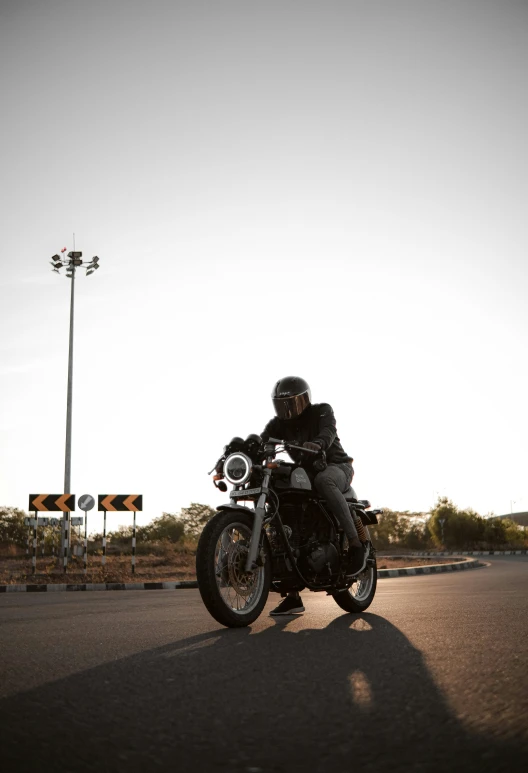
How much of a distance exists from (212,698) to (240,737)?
0.60 meters

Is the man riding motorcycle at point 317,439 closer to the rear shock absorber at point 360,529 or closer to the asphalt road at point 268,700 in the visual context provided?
the rear shock absorber at point 360,529

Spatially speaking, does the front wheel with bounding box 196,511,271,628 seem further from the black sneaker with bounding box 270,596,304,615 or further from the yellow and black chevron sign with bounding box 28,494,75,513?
the yellow and black chevron sign with bounding box 28,494,75,513

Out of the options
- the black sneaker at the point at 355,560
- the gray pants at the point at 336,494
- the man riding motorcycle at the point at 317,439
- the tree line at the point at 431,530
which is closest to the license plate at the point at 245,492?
the man riding motorcycle at the point at 317,439

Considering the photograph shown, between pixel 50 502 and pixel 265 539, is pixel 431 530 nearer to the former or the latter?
pixel 50 502

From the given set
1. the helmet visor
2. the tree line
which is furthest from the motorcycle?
the tree line

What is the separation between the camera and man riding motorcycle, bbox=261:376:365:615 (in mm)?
6465

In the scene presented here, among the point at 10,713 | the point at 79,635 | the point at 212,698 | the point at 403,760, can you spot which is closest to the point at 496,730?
the point at 403,760

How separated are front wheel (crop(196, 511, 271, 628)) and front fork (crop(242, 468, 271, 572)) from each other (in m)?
0.08

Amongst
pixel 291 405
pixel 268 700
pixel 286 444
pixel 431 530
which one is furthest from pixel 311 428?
pixel 431 530

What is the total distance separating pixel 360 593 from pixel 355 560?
2.37ft

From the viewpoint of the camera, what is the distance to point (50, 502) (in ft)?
68.9

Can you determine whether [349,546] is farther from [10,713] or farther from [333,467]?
[10,713]

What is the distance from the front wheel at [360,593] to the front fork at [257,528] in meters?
1.46

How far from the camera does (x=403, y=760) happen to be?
82.3 inches
